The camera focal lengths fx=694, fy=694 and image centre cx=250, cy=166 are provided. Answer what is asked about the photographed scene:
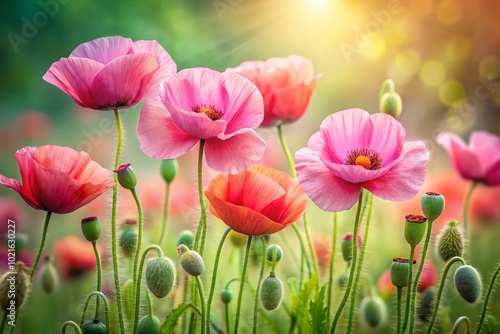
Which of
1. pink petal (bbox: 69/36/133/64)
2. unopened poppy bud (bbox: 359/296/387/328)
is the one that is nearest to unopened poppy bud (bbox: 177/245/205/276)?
pink petal (bbox: 69/36/133/64)

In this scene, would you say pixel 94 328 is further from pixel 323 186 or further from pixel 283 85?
pixel 283 85

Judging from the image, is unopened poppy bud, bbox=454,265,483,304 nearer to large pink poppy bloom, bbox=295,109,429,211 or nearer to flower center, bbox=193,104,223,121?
large pink poppy bloom, bbox=295,109,429,211

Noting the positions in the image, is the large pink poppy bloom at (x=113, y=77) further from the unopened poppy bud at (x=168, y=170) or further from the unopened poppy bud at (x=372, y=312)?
the unopened poppy bud at (x=372, y=312)

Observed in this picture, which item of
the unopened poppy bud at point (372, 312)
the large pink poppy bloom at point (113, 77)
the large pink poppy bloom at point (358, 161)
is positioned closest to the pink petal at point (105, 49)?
the large pink poppy bloom at point (113, 77)

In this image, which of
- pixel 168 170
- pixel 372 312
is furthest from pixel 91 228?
pixel 372 312

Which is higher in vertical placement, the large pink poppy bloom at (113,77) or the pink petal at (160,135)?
the large pink poppy bloom at (113,77)

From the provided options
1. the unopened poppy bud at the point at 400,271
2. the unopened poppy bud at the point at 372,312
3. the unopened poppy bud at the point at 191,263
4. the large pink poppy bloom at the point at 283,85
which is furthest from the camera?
the unopened poppy bud at the point at 372,312

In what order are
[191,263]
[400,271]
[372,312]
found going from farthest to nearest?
[372,312], [400,271], [191,263]

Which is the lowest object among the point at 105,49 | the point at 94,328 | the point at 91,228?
the point at 94,328
